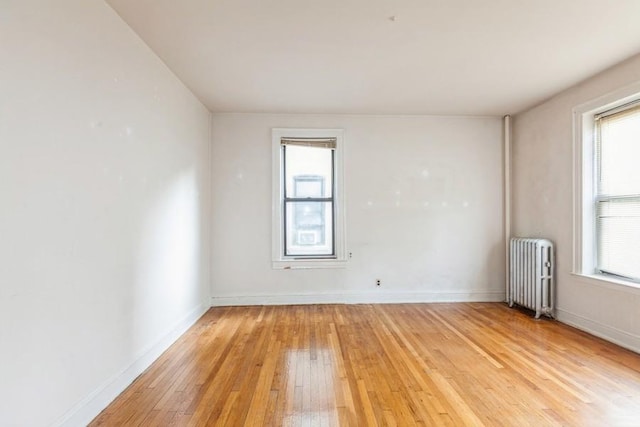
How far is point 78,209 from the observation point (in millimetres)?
1972

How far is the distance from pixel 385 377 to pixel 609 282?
2.47 metres

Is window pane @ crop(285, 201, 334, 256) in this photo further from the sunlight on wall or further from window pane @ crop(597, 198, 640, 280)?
window pane @ crop(597, 198, 640, 280)

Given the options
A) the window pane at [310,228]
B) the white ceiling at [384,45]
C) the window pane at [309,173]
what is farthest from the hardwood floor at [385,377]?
the white ceiling at [384,45]

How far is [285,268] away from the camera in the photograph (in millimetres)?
4781

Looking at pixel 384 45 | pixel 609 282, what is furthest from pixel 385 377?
pixel 384 45

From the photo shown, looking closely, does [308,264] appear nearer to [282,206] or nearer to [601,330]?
[282,206]

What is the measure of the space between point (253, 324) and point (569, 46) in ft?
13.1

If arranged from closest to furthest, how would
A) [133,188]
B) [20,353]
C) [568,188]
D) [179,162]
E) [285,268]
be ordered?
[20,353] → [133,188] → [179,162] → [568,188] → [285,268]

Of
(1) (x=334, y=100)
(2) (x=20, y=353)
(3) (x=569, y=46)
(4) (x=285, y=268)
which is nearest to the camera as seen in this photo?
(2) (x=20, y=353)

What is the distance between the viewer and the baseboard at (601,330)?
10.1 ft

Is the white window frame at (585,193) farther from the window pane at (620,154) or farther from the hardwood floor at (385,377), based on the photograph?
the hardwood floor at (385,377)

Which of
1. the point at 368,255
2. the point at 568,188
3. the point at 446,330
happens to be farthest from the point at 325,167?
the point at 568,188

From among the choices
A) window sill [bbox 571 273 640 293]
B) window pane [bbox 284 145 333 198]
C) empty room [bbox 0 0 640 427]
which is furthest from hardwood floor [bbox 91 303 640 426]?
window pane [bbox 284 145 333 198]

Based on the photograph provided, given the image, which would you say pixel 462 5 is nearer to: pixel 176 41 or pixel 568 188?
pixel 176 41
